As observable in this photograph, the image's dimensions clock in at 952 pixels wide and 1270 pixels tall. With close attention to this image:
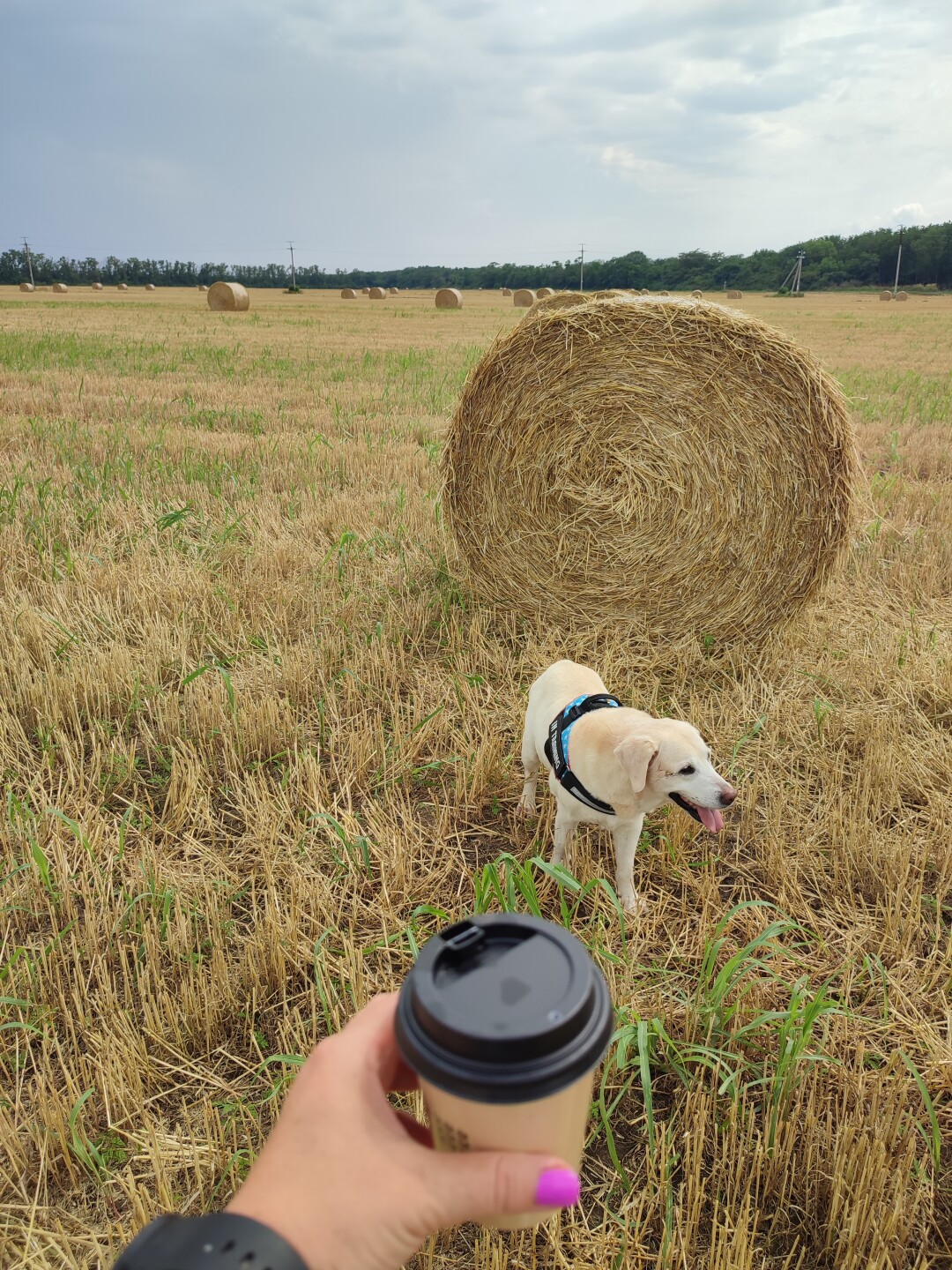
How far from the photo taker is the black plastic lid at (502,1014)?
839 millimetres

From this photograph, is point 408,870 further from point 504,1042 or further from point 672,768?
point 504,1042

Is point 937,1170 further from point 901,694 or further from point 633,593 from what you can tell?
point 633,593

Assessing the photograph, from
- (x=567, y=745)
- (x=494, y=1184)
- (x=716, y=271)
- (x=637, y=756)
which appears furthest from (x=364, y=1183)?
(x=716, y=271)

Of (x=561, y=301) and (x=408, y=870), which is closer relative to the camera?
(x=408, y=870)

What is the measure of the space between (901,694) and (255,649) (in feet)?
10.1

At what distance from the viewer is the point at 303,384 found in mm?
11602

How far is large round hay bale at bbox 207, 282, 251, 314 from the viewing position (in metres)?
31.4

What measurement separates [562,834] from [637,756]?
A: 0.55 meters

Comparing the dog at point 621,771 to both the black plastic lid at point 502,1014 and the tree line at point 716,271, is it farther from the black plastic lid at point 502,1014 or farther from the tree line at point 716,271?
the tree line at point 716,271

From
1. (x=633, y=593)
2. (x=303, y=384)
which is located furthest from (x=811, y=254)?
(x=633, y=593)

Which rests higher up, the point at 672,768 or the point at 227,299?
the point at 227,299

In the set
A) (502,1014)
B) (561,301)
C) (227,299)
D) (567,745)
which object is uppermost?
(227,299)

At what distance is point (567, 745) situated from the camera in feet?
8.47

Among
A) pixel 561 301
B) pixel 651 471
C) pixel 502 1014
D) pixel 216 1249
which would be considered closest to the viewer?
pixel 216 1249
